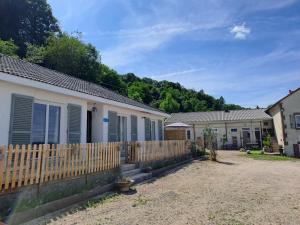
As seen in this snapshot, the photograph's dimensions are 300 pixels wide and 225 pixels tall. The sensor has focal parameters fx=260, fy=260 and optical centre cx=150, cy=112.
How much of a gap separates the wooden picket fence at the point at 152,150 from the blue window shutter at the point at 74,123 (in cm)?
240

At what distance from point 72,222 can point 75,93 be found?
5764 mm

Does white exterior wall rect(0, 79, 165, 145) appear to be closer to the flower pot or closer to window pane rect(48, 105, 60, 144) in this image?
window pane rect(48, 105, 60, 144)

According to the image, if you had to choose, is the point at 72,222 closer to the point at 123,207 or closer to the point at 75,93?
the point at 123,207

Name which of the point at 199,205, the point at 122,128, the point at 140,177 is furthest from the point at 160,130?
the point at 199,205

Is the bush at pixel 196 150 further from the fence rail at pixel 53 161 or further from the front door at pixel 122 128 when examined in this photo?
the fence rail at pixel 53 161

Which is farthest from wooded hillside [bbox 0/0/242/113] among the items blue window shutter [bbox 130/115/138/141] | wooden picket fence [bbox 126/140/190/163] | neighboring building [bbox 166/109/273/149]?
wooden picket fence [bbox 126/140/190/163]

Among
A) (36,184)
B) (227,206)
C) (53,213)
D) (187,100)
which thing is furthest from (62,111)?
(187,100)

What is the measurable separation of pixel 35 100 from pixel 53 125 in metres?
1.17

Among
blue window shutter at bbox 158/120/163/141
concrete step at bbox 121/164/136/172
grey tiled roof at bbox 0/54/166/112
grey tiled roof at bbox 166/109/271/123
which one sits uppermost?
grey tiled roof at bbox 166/109/271/123

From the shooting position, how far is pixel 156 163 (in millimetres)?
13664

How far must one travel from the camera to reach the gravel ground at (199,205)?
588 centimetres

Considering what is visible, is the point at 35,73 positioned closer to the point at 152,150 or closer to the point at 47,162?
the point at 47,162

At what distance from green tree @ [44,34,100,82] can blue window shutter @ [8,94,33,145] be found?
100 ft

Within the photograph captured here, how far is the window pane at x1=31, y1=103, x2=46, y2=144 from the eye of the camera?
8805 millimetres
